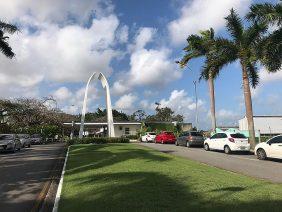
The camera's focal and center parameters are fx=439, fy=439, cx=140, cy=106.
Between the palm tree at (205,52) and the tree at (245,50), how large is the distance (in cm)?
93

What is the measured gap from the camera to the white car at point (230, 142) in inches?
1178

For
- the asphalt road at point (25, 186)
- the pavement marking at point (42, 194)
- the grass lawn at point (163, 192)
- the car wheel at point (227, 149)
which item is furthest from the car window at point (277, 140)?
the pavement marking at point (42, 194)

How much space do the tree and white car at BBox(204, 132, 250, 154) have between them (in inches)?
107

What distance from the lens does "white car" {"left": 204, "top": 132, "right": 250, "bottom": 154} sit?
2992cm

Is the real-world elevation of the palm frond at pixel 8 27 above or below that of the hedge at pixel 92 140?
above

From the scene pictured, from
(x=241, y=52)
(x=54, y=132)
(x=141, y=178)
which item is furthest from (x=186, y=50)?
(x=54, y=132)

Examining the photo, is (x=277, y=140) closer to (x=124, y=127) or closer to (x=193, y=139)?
Result: (x=193, y=139)

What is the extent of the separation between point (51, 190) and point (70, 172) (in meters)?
3.16

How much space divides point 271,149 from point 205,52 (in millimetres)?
18363

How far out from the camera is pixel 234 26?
3434 centimetres

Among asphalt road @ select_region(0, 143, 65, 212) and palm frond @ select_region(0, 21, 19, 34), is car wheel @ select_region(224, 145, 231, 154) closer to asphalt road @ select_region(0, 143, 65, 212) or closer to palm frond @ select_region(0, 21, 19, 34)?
asphalt road @ select_region(0, 143, 65, 212)

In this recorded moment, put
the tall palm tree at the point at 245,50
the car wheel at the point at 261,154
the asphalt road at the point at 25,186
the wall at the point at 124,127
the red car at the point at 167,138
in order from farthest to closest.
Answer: the wall at the point at 124,127 < the red car at the point at 167,138 < the tall palm tree at the point at 245,50 < the car wheel at the point at 261,154 < the asphalt road at the point at 25,186

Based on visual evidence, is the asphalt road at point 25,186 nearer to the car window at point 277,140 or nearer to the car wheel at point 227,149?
the car window at point 277,140

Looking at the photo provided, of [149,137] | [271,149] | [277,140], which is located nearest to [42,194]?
[271,149]
